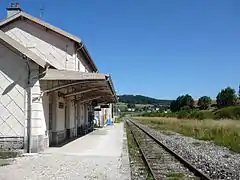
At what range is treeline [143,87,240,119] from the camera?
57719 millimetres

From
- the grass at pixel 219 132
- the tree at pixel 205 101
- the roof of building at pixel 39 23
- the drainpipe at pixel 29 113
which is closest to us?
the drainpipe at pixel 29 113

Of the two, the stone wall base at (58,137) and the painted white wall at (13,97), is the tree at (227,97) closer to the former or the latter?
the stone wall base at (58,137)

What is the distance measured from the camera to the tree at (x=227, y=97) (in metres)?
96.0

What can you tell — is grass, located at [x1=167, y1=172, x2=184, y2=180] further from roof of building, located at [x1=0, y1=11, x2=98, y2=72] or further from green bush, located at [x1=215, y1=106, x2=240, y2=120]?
green bush, located at [x1=215, y1=106, x2=240, y2=120]

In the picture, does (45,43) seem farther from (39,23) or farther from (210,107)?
(210,107)

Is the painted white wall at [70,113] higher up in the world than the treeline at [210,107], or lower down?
lower down

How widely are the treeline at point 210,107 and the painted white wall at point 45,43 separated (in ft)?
116

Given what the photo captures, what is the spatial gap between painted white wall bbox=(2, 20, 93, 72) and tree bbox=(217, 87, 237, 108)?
7930 cm

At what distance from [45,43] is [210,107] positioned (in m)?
98.1

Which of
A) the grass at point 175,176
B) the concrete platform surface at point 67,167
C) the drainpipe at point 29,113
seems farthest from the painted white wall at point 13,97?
the grass at point 175,176

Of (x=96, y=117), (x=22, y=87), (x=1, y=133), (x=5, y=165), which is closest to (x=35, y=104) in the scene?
(x=22, y=87)

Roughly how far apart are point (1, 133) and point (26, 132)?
3.40ft

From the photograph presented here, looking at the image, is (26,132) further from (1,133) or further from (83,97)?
(83,97)

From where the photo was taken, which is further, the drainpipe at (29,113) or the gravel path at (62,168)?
the drainpipe at (29,113)
